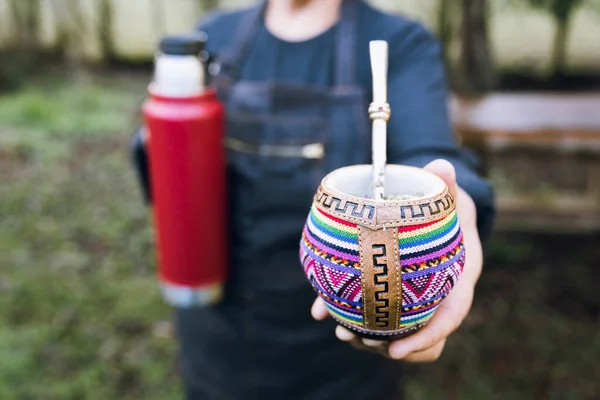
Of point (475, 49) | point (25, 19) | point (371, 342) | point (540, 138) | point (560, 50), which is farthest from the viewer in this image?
point (25, 19)

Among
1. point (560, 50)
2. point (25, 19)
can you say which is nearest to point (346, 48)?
point (560, 50)

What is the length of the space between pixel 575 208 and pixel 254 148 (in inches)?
54.9

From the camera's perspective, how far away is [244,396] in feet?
4.21

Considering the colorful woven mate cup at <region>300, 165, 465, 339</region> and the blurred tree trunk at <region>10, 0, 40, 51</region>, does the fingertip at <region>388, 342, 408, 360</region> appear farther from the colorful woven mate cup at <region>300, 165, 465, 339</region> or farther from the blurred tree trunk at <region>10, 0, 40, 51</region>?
the blurred tree trunk at <region>10, 0, 40, 51</region>

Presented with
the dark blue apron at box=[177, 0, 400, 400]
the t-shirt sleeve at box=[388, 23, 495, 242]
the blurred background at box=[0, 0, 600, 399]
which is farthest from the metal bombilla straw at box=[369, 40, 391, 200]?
the blurred background at box=[0, 0, 600, 399]

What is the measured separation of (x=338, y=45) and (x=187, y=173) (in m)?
0.33

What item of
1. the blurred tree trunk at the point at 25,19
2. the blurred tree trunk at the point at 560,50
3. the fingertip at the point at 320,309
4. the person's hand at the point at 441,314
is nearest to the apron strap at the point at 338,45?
the person's hand at the point at 441,314

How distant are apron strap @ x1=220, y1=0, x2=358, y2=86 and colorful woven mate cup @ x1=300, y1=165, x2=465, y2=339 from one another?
0.42 m

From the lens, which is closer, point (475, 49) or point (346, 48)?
point (346, 48)

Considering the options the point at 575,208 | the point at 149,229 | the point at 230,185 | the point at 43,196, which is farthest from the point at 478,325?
the point at 43,196

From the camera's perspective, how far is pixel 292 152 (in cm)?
111

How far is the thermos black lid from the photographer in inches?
40.4

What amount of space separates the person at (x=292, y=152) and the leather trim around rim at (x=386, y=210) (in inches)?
11.6

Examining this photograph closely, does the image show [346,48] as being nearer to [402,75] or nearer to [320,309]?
[402,75]
